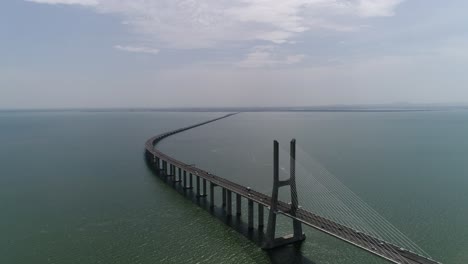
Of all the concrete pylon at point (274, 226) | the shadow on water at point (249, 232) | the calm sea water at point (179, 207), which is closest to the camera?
the shadow on water at point (249, 232)

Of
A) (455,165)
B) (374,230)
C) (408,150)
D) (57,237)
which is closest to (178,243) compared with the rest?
(57,237)

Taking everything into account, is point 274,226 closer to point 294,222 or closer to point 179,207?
point 294,222

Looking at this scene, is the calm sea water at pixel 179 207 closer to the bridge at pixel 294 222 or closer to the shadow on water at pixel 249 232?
the shadow on water at pixel 249 232

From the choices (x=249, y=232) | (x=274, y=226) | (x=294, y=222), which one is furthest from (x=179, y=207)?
(x=294, y=222)

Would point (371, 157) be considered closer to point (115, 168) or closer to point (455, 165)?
point (455, 165)

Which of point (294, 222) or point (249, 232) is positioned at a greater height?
point (294, 222)

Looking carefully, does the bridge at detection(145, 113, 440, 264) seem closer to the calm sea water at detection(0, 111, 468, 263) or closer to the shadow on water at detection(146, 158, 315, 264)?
the shadow on water at detection(146, 158, 315, 264)

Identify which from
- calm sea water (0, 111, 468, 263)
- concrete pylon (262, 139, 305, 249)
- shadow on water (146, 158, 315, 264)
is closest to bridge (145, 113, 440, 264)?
concrete pylon (262, 139, 305, 249)

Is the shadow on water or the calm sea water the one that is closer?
the shadow on water

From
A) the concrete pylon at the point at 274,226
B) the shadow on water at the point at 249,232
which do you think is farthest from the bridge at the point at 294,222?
the shadow on water at the point at 249,232
